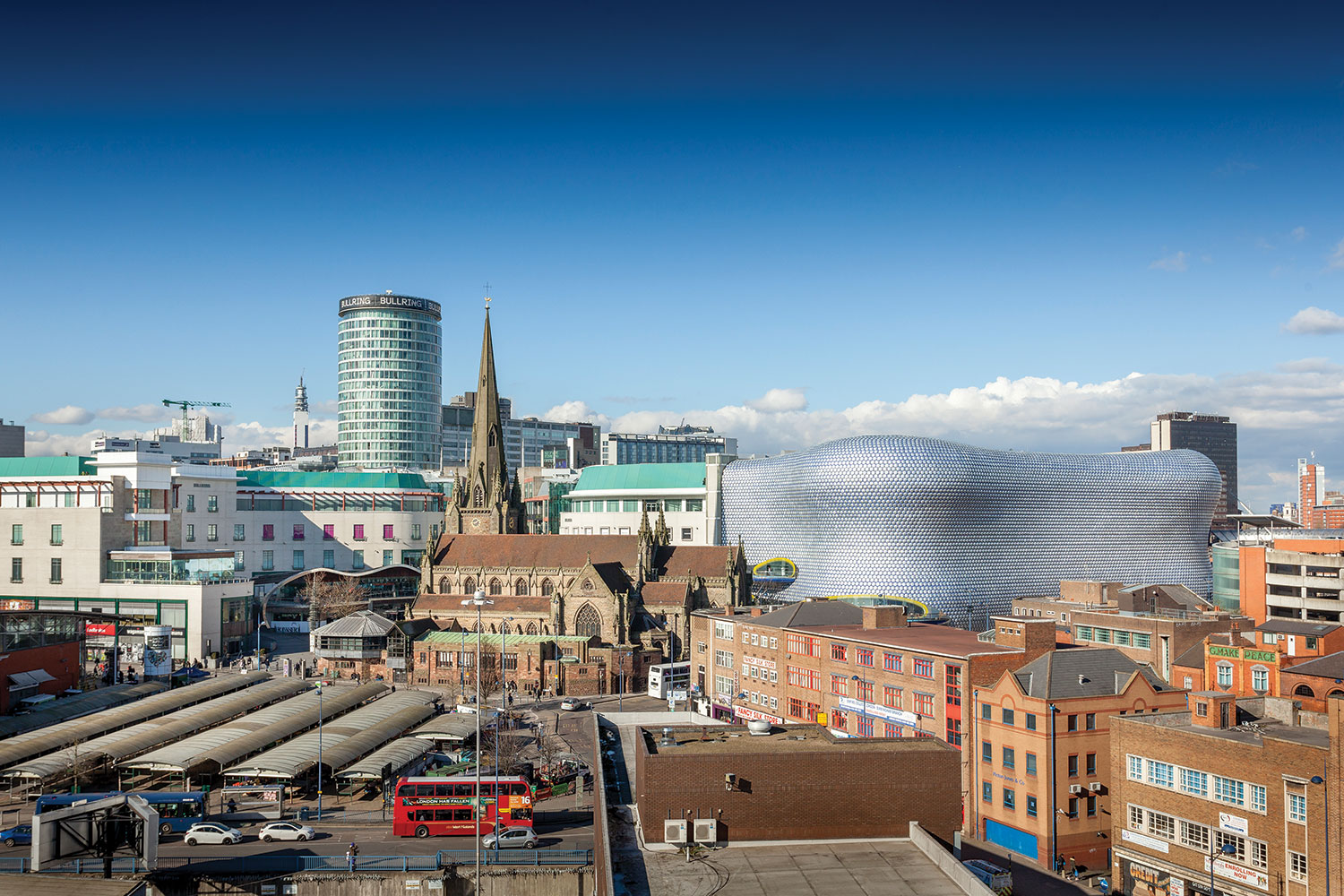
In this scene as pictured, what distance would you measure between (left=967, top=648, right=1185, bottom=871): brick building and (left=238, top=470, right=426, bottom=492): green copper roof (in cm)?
13129

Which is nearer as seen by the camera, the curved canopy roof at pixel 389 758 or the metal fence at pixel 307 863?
the metal fence at pixel 307 863

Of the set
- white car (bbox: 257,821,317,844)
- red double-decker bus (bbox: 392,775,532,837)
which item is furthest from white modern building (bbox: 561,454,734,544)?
white car (bbox: 257,821,317,844)

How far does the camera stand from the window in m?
44.9

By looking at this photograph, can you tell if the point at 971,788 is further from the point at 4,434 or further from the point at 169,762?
the point at 4,434

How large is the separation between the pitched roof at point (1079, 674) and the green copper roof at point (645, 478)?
123 metres

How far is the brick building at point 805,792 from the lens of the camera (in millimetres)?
36469

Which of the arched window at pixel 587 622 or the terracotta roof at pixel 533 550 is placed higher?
the terracotta roof at pixel 533 550

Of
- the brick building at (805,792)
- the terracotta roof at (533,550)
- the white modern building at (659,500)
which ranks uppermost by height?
the white modern building at (659,500)

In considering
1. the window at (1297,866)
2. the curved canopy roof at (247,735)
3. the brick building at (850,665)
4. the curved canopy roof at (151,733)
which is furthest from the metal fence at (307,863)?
the window at (1297,866)

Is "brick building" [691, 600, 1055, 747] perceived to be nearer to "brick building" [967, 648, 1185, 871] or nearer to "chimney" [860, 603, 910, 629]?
"chimney" [860, 603, 910, 629]

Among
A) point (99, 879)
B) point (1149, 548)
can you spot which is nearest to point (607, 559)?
point (99, 879)

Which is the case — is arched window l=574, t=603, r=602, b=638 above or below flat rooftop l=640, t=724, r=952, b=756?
below

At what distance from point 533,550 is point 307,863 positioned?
75.6 m

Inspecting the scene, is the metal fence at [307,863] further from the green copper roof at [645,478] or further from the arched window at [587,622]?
the green copper roof at [645,478]
